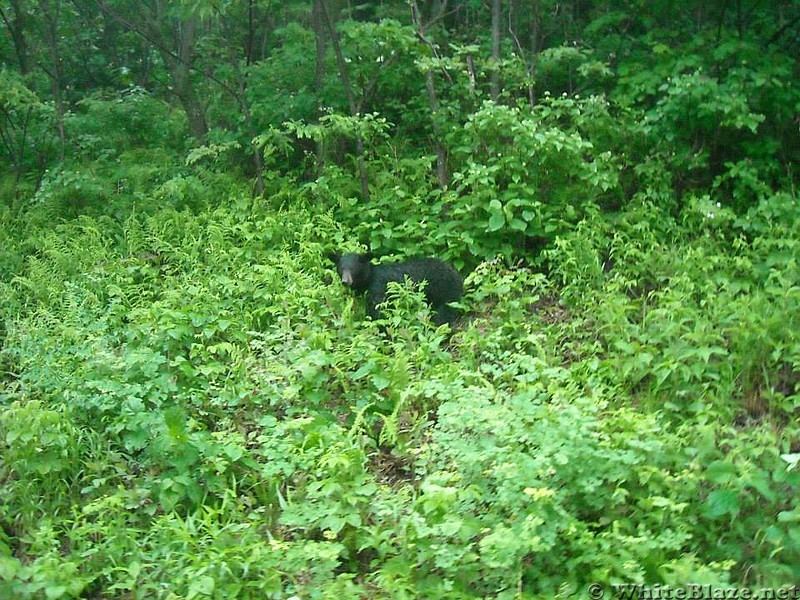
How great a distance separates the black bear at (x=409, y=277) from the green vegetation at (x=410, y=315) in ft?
0.55

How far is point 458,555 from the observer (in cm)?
368

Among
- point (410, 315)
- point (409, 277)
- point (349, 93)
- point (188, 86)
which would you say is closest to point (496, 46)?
point (349, 93)

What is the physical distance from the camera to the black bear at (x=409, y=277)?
6.71 m

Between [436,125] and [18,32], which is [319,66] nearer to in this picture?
[436,125]

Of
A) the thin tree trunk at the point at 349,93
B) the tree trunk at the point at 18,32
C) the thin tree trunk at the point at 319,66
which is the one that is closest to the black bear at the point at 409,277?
the thin tree trunk at the point at 349,93

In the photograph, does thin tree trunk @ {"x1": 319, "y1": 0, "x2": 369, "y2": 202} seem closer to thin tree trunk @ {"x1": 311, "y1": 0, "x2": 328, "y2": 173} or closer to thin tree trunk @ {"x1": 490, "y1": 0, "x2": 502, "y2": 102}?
thin tree trunk @ {"x1": 311, "y1": 0, "x2": 328, "y2": 173}

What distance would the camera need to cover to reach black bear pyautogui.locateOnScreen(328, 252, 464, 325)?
6.71m

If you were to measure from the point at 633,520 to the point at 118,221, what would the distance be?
7.01 m

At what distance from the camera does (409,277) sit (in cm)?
675

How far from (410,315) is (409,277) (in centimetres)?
61

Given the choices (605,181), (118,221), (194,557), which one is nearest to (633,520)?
(194,557)

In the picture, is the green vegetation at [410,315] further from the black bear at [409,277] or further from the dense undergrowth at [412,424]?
the black bear at [409,277]

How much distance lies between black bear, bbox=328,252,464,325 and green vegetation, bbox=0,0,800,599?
0.55 ft

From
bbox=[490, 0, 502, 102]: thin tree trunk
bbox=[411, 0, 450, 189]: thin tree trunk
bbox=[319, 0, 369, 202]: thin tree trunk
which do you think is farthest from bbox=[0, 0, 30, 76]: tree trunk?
bbox=[490, 0, 502, 102]: thin tree trunk
